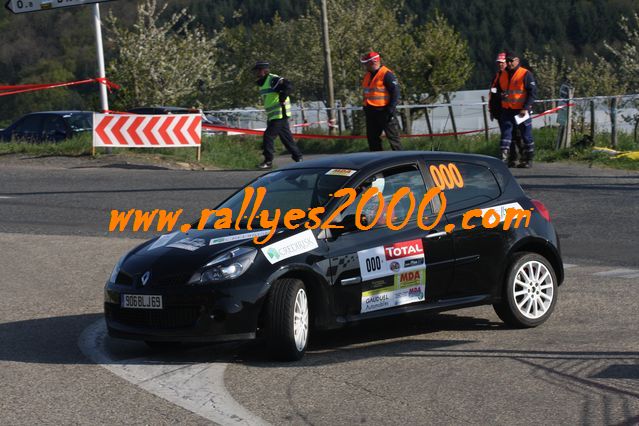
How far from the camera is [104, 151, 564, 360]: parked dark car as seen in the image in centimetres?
769

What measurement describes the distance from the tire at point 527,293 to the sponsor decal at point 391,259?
2.77ft

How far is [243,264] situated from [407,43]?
5526 cm

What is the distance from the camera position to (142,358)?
26.6 feet

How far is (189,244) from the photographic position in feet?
26.6

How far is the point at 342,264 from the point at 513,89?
38.0 feet

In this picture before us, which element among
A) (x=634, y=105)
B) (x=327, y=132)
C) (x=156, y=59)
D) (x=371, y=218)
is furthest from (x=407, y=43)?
(x=371, y=218)

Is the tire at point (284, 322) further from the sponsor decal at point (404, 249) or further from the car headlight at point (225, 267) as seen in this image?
the sponsor decal at point (404, 249)

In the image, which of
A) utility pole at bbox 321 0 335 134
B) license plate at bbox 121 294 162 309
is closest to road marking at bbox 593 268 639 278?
license plate at bbox 121 294 162 309

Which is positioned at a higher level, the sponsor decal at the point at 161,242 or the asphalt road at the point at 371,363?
the sponsor decal at the point at 161,242

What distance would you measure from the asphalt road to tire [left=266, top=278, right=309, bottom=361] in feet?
0.40

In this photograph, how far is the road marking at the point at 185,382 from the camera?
647cm

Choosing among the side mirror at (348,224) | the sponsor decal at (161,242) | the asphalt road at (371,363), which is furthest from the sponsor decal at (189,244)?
the side mirror at (348,224)

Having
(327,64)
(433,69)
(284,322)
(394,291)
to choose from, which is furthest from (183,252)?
(433,69)

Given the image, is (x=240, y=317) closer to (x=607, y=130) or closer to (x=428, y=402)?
(x=428, y=402)
